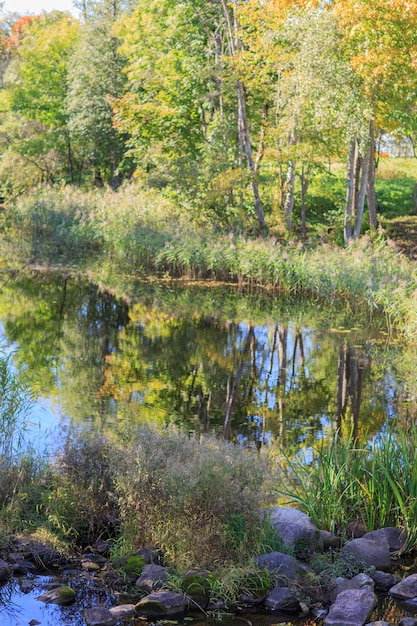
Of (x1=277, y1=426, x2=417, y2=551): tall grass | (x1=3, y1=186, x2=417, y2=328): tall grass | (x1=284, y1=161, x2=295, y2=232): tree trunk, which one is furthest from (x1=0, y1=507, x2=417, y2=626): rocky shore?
(x1=284, y1=161, x2=295, y2=232): tree trunk

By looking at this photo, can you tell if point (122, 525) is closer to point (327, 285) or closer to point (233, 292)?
point (327, 285)

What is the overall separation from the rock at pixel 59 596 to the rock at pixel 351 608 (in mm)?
1423

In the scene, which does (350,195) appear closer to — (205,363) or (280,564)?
(205,363)

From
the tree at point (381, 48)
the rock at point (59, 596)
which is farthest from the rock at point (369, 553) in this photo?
the tree at point (381, 48)

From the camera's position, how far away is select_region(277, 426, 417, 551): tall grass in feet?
17.1

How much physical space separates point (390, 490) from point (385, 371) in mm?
5239

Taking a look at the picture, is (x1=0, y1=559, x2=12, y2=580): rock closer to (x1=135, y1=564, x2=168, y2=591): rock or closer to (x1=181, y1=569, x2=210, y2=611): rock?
(x1=135, y1=564, x2=168, y2=591): rock

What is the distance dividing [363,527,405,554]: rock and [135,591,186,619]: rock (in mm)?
1450

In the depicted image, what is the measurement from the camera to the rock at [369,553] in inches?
192

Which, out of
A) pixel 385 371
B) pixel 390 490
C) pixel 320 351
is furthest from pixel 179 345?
pixel 390 490

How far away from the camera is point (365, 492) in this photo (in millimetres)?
5371

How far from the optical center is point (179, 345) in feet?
38.8

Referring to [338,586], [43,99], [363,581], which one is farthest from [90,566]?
[43,99]

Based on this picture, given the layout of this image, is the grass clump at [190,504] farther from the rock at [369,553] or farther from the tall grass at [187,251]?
the tall grass at [187,251]
